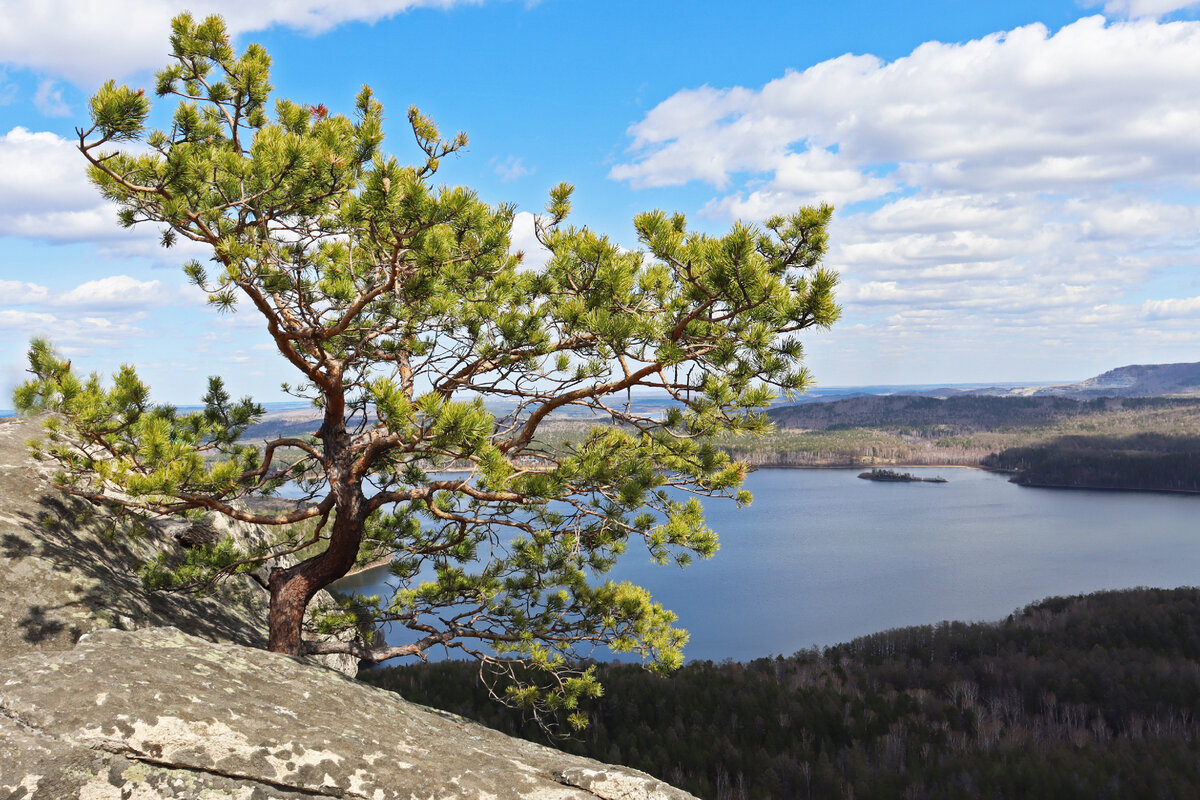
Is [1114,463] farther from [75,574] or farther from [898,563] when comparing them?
[75,574]

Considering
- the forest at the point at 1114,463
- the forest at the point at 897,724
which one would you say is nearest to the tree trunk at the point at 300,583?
the forest at the point at 897,724

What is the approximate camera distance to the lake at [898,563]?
45244mm

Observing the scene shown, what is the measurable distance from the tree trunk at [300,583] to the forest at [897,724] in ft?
12.2

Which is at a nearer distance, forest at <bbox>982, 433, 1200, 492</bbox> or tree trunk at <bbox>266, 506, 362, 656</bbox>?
tree trunk at <bbox>266, 506, 362, 656</bbox>

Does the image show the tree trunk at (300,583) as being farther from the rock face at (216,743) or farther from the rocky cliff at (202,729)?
the rock face at (216,743)

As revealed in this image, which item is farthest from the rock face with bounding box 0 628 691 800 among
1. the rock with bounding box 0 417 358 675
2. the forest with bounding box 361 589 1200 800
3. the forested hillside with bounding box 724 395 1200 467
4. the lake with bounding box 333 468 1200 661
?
the forested hillside with bounding box 724 395 1200 467

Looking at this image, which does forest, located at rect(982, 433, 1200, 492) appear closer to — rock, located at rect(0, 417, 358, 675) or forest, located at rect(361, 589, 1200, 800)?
forest, located at rect(361, 589, 1200, 800)

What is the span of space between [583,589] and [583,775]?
12.9 ft

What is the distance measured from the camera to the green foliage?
5.48m

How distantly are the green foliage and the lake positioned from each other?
1912 cm

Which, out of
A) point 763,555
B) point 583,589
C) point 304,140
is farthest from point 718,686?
point 763,555

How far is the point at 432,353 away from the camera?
7.36m

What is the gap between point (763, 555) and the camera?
211ft

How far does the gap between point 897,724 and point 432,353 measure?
12928mm
